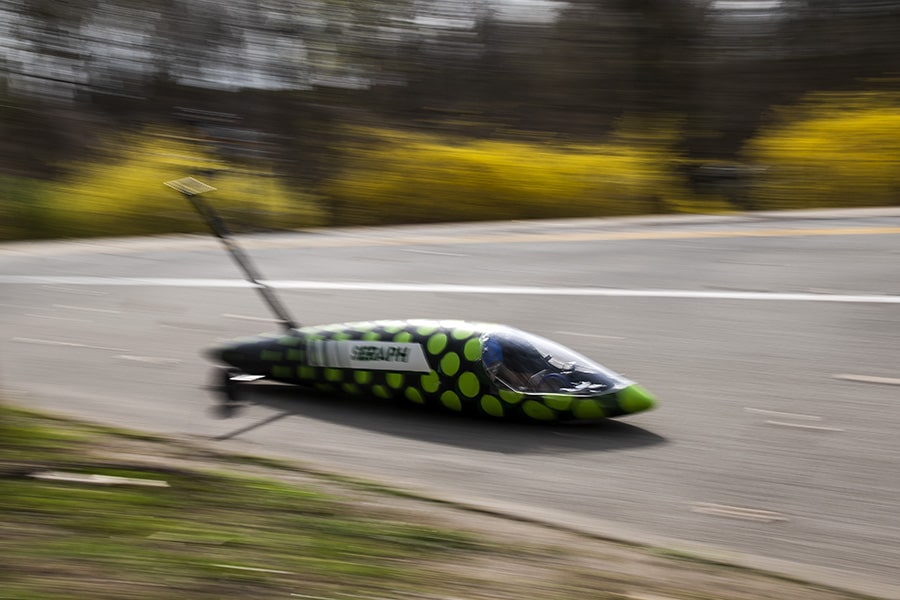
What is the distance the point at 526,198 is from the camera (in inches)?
648

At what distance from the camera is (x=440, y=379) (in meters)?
6.65

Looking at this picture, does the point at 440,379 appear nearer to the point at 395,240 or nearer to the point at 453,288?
the point at 453,288

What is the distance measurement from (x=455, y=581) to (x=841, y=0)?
23588 mm

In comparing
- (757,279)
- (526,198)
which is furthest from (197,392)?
(526,198)

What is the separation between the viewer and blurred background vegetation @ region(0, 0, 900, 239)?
16828mm

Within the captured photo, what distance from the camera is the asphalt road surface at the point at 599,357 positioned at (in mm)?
5523

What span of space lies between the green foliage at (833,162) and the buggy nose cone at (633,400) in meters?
10.7

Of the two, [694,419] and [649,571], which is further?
[694,419]

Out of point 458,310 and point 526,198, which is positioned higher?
point 526,198

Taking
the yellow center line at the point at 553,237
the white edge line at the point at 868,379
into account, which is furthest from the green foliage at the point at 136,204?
the white edge line at the point at 868,379

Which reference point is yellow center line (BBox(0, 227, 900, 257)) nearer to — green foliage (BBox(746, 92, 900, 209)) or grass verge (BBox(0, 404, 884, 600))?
green foliage (BBox(746, 92, 900, 209))

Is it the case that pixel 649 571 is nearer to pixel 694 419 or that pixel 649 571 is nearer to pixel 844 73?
pixel 694 419

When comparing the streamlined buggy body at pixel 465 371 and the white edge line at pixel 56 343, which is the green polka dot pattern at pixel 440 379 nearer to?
the streamlined buggy body at pixel 465 371

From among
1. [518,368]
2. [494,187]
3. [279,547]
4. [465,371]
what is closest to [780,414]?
[518,368]
